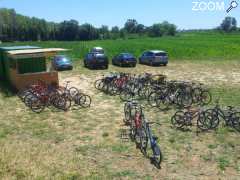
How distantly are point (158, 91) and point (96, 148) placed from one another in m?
6.35

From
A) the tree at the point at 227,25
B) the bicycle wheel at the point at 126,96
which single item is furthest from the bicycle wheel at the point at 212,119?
the tree at the point at 227,25

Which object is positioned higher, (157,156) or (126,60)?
(126,60)

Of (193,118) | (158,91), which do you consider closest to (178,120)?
(193,118)

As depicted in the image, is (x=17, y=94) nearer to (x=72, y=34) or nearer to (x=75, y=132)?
(x=75, y=132)

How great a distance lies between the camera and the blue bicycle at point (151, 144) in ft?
31.2

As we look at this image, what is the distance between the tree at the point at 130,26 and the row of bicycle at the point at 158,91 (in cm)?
A: 11622

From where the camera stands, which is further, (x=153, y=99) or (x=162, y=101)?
(x=153, y=99)

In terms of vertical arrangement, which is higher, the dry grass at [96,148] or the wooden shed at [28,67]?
the wooden shed at [28,67]

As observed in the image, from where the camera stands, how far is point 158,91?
53.3 ft

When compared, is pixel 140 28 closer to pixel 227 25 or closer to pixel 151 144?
pixel 227 25

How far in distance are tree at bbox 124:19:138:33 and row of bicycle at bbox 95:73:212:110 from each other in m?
116

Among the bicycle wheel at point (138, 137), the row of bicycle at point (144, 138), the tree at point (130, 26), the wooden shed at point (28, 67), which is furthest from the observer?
the tree at point (130, 26)

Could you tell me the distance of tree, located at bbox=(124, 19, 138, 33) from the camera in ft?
437

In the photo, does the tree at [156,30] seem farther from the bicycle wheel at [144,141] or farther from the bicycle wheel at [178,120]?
the bicycle wheel at [144,141]
